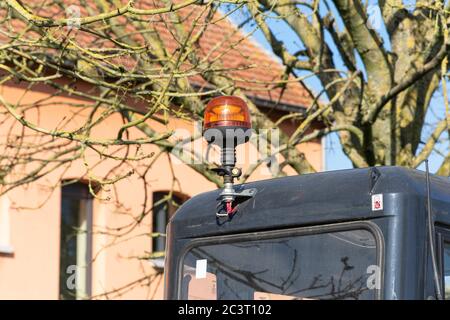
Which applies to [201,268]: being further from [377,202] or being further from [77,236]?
[77,236]

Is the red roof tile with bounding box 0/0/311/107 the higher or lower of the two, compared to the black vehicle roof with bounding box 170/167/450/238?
higher

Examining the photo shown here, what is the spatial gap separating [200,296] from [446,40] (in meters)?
5.08

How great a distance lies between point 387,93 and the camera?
10211mm

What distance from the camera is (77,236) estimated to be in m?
16.5

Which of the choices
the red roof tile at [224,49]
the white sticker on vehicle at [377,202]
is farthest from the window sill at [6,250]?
the white sticker on vehicle at [377,202]

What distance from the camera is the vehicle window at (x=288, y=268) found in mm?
4711

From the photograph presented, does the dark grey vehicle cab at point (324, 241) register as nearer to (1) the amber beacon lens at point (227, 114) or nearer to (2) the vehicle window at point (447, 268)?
(2) the vehicle window at point (447, 268)

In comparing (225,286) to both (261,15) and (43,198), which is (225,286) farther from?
(43,198)

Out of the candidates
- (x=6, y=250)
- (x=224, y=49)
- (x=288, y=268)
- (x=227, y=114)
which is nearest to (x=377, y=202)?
(x=288, y=268)

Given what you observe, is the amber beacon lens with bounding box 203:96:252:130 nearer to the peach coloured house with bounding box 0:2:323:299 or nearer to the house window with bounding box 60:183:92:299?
the peach coloured house with bounding box 0:2:323:299

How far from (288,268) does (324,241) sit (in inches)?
8.6

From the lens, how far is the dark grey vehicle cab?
4602 millimetres

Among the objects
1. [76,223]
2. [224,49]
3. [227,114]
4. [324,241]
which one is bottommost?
[324,241]

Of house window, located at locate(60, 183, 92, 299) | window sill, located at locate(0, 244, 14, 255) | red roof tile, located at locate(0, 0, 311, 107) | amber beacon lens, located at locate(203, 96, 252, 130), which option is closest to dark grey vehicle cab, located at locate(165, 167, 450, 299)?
amber beacon lens, located at locate(203, 96, 252, 130)
